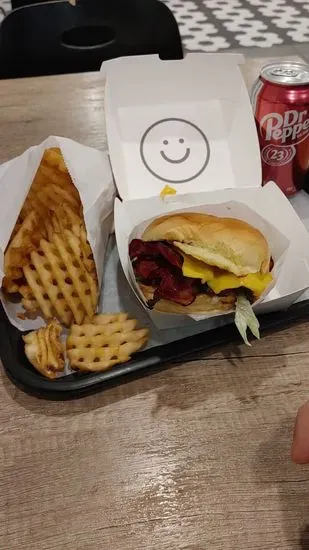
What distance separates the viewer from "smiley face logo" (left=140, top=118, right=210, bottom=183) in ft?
3.47

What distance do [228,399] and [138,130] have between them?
0.54 meters

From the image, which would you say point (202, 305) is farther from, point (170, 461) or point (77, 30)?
point (77, 30)

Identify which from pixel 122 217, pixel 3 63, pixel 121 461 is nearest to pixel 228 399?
pixel 121 461

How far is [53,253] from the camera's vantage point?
862 millimetres

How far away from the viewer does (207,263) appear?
80 centimetres

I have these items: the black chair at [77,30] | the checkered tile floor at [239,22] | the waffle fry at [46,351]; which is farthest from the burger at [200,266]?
the checkered tile floor at [239,22]

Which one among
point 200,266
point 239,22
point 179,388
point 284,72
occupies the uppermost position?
point 284,72

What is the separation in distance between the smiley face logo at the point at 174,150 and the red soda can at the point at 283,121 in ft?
0.37

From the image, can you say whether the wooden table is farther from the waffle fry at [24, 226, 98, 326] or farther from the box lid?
the box lid

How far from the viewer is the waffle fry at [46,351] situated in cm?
76

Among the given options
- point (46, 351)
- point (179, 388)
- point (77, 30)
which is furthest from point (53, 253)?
point (77, 30)

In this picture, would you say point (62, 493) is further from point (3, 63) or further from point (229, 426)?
point (3, 63)

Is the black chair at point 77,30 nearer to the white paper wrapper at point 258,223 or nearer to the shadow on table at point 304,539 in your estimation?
the white paper wrapper at point 258,223

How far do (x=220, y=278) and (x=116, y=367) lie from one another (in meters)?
0.18
